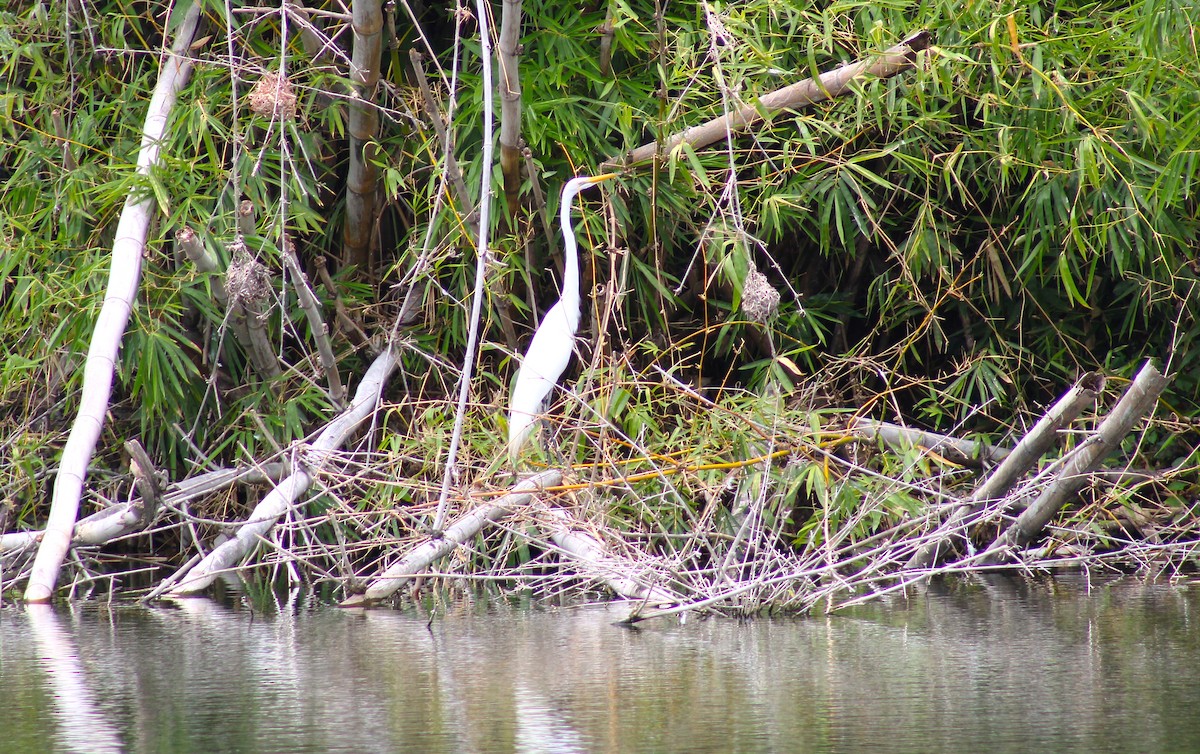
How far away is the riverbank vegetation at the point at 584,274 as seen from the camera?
158 inches

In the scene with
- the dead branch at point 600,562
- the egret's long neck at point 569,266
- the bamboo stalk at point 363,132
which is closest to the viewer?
the dead branch at point 600,562

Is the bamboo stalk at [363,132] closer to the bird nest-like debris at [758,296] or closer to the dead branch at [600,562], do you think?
the bird nest-like debris at [758,296]

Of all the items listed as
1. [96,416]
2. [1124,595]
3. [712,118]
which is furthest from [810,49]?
[96,416]

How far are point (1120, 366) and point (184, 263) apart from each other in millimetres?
3504

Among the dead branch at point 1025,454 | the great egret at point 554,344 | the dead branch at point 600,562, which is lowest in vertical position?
the dead branch at point 600,562

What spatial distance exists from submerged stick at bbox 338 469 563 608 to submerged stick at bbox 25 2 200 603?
3.14ft

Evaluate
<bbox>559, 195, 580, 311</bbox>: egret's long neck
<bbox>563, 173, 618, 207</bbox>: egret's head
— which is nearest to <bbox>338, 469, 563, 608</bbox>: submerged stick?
<bbox>559, 195, 580, 311</bbox>: egret's long neck

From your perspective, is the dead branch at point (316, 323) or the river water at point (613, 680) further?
the dead branch at point (316, 323)

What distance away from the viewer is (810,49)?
428 centimetres

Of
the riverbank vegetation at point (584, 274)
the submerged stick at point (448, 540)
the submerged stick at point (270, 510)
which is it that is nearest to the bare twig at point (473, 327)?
the submerged stick at point (448, 540)

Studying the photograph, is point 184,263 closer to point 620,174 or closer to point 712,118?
point 620,174

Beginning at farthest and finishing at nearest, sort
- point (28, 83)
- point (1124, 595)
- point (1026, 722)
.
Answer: point (28, 83) → point (1124, 595) → point (1026, 722)

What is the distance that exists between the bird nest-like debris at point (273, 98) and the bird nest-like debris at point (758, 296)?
1458 mm

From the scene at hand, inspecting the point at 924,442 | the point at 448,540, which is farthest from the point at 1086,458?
the point at 448,540
